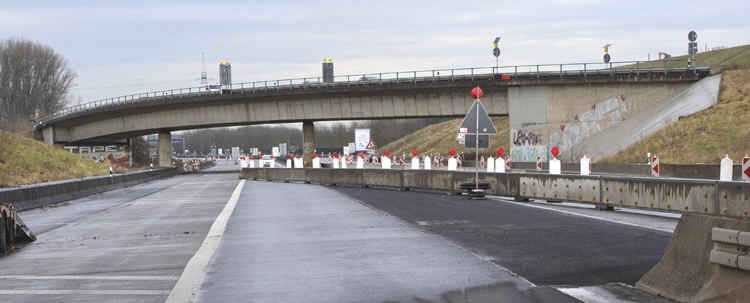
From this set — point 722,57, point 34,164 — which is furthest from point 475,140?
point 722,57

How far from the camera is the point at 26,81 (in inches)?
5212

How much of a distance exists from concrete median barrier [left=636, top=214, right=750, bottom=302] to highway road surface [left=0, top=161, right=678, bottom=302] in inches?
10.3

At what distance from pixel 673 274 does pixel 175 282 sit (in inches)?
213

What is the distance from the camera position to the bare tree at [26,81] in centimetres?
12962

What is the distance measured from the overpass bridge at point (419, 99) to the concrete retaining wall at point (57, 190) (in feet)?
72.2

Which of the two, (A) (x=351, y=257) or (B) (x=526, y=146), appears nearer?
(A) (x=351, y=257)

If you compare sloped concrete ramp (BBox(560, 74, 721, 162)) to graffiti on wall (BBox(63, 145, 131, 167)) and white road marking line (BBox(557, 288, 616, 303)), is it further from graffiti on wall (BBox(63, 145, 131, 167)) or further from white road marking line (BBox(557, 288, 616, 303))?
white road marking line (BBox(557, 288, 616, 303))

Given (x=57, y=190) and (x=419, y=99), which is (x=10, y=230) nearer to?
(x=57, y=190)

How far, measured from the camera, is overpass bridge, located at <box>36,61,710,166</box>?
64438mm

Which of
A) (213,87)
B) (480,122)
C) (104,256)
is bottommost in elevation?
(104,256)

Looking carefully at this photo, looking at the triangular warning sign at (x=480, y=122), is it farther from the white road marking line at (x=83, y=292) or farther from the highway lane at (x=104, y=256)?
the white road marking line at (x=83, y=292)

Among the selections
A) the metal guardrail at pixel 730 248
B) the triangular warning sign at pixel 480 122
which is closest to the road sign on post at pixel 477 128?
the triangular warning sign at pixel 480 122

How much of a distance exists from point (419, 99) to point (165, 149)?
111 ft

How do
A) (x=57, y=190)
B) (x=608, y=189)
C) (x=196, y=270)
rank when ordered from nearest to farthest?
(x=196, y=270)
(x=608, y=189)
(x=57, y=190)
